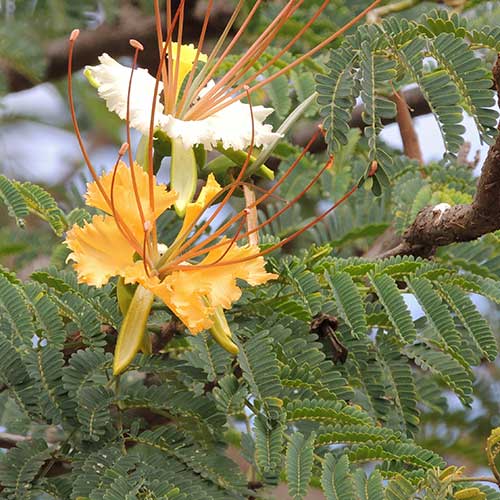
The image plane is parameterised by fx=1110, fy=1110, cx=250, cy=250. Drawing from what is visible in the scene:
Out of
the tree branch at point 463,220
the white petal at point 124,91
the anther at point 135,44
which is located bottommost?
the tree branch at point 463,220

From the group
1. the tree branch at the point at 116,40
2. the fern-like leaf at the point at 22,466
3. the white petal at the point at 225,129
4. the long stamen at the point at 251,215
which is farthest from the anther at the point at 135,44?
the tree branch at the point at 116,40

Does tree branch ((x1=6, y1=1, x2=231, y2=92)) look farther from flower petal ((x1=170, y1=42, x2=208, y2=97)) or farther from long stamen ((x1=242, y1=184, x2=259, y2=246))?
long stamen ((x1=242, y1=184, x2=259, y2=246))

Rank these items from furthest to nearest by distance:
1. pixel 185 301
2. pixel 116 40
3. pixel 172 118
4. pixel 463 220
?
1. pixel 116 40
2. pixel 463 220
3. pixel 172 118
4. pixel 185 301

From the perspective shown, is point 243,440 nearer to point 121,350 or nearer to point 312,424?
point 312,424

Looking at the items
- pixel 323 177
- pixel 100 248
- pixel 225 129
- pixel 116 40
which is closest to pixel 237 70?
pixel 225 129

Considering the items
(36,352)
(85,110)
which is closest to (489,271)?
(36,352)

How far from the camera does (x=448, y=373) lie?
60.5 inches

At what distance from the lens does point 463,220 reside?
1.47 m

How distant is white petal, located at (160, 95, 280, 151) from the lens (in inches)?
53.5

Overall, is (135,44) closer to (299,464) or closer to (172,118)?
(172,118)

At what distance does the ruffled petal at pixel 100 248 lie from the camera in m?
1.29

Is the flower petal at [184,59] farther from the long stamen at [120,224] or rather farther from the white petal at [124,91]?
the long stamen at [120,224]

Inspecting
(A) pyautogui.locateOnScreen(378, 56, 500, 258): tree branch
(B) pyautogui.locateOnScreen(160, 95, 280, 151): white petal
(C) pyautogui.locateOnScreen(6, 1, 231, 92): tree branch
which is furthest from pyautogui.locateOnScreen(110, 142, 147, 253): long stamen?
(C) pyautogui.locateOnScreen(6, 1, 231, 92): tree branch

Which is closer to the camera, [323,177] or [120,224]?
[120,224]
